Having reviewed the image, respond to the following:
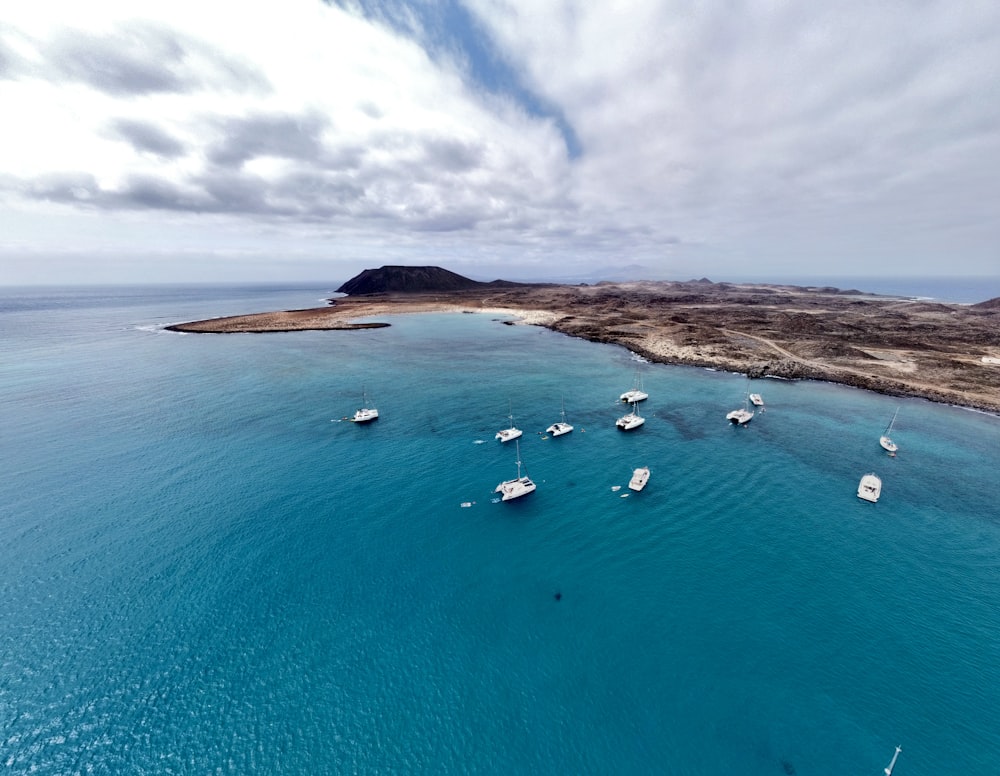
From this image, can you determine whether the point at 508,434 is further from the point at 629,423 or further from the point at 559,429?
the point at 629,423

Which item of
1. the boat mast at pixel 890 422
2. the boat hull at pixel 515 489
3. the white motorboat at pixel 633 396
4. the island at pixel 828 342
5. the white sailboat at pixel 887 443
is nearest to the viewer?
the boat hull at pixel 515 489

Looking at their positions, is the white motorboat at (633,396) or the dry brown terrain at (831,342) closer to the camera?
the white motorboat at (633,396)

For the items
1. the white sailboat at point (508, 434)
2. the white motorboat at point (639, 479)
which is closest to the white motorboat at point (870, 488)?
the white motorboat at point (639, 479)

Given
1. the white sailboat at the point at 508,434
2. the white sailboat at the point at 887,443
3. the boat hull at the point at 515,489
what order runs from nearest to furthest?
the boat hull at the point at 515,489 → the white sailboat at the point at 887,443 → the white sailboat at the point at 508,434

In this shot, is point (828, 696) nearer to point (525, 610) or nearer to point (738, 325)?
point (525, 610)

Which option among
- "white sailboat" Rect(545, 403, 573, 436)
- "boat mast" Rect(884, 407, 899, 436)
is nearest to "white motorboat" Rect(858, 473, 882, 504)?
"boat mast" Rect(884, 407, 899, 436)

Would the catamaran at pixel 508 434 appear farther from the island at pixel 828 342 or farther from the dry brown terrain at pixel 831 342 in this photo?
the dry brown terrain at pixel 831 342

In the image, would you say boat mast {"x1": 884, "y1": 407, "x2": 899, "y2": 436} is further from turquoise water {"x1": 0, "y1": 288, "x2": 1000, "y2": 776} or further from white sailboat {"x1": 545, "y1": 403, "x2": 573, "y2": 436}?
white sailboat {"x1": 545, "y1": 403, "x2": 573, "y2": 436}
